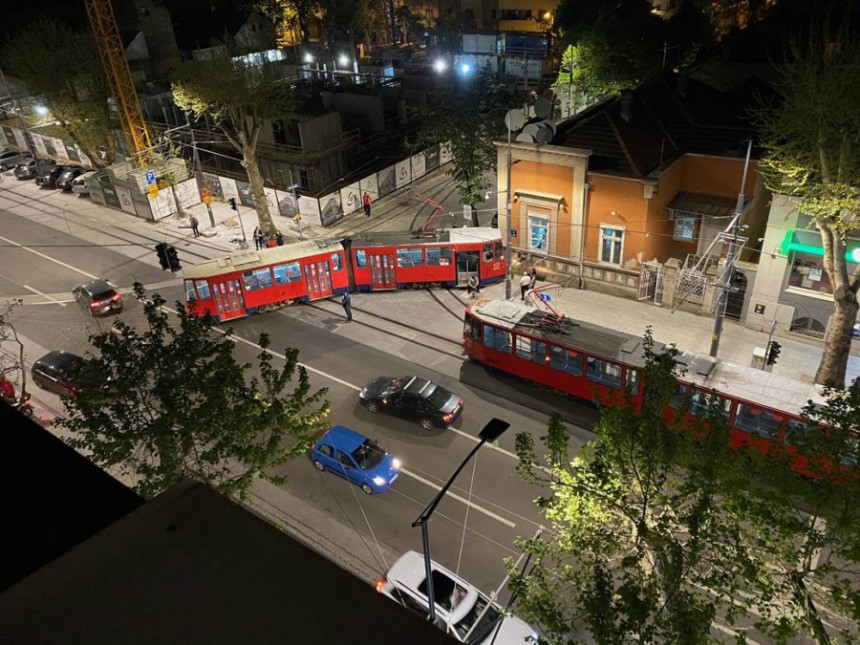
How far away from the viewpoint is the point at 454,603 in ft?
49.5

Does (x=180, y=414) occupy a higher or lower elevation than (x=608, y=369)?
higher

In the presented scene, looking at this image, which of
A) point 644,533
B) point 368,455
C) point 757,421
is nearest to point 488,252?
point 368,455

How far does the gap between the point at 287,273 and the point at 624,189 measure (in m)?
16.7

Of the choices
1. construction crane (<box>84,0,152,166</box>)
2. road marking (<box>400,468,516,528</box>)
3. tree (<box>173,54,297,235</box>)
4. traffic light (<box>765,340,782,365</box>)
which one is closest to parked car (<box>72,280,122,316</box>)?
tree (<box>173,54,297,235</box>)

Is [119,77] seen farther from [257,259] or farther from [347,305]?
[347,305]

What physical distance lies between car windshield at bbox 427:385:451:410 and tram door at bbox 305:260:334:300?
1121cm

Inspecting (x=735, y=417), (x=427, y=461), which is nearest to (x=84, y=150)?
(x=427, y=461)

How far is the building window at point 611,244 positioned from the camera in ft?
100

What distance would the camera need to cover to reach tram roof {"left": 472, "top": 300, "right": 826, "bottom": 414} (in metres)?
18.8

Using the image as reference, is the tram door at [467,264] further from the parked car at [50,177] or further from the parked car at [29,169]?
the parked car at [29,169]

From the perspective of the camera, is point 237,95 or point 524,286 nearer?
point 524,286

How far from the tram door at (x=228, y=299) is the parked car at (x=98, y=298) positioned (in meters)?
6.01

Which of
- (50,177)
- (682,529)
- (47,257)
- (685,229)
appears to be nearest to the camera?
(682,529)

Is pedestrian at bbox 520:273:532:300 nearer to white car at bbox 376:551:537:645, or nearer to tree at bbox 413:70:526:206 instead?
tree at bbox 413:70:526:206
